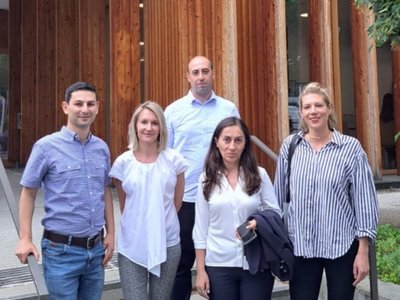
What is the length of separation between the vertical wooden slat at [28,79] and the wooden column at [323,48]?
9.26 meters

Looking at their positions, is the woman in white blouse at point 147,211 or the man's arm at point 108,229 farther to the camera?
the man's arm at point 108,229

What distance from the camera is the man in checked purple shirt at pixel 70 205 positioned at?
2.58 meters

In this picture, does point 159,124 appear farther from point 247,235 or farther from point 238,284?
point 238,284

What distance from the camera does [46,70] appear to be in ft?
47.1

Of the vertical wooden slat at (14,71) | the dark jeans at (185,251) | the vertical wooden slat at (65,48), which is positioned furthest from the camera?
the vertical wooden slat at (14,71)

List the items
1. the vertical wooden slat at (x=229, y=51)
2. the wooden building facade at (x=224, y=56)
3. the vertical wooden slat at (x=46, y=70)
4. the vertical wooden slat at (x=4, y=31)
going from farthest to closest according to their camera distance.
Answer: the vertical wooden slat at (x=4, y=31) → the vertical wooden slat at (x=46, y=70) → the wooden building facade at (x=224, y=56) → the vertical wooden slat at (x=229, y=51)

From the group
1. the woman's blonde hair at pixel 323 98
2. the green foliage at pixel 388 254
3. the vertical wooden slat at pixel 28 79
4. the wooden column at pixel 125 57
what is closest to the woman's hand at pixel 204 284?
the woman's blonde hair at pixel 323 98

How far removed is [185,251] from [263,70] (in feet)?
15.6

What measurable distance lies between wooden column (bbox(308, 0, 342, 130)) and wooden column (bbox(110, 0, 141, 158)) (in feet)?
10.6

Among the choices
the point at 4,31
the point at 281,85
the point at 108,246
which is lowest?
the point at 108,246

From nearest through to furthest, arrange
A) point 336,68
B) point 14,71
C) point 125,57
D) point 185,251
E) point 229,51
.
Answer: point 185,251 < point 229,51 < point 125,57 < point 336,68 < point 14,71

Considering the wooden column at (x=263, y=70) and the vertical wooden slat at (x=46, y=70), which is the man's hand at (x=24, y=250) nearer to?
the wooden column at (x=263, y=70)

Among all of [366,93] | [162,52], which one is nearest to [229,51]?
[162,52]

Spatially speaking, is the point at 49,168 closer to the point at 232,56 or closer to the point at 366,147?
the point at 232,56
